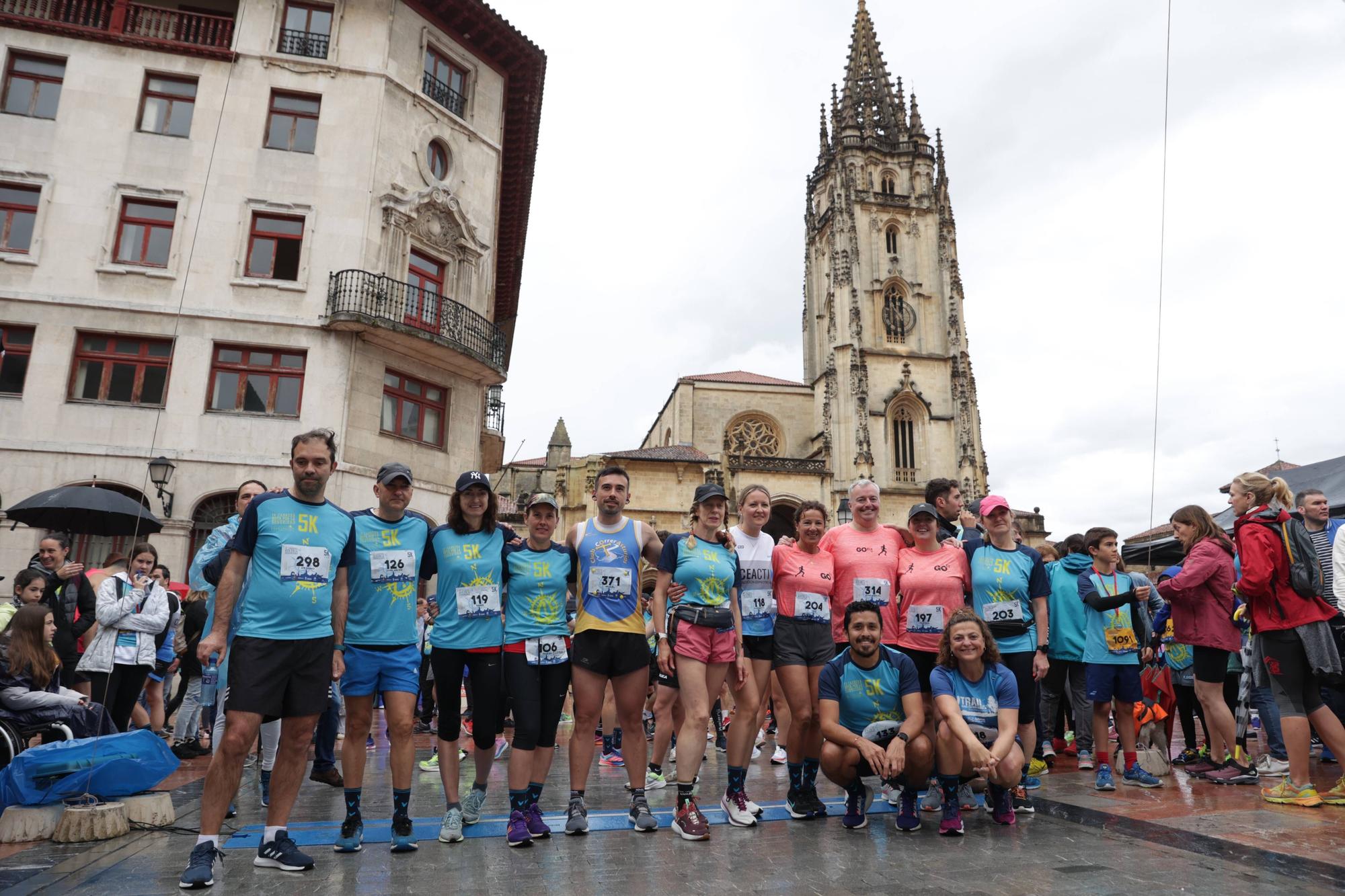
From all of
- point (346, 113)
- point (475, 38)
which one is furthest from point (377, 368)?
point (475, 38)

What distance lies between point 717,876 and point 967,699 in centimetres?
213

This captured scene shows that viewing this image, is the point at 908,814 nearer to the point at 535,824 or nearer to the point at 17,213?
the point at 535,824

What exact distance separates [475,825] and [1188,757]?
6.42 meters

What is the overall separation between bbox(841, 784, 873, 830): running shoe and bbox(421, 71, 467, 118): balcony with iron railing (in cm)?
1884

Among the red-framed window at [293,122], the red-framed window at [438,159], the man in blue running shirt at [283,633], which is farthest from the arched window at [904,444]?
the man in blue running shirt at [283,633]

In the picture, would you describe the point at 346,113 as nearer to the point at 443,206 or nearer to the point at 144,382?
the point at 443,206

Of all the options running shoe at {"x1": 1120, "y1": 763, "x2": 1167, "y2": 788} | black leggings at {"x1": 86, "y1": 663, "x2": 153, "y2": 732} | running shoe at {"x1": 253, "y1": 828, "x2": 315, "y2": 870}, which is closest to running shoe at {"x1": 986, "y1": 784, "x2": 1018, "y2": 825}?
running shoe at {"x1": 1120, "y1": 763, "x2": 1167, "y2": 788}

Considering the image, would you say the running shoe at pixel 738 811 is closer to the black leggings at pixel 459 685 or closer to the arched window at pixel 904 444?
the black leggings at pixel 459 685

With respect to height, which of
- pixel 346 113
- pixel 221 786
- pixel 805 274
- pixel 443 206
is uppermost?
pixel 805 274

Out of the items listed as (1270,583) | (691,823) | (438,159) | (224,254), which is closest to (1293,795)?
(1270,583)

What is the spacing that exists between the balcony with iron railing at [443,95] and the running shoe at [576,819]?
1840cm

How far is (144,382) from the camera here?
15.7 meters

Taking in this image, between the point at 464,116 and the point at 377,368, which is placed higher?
the point at 464,116

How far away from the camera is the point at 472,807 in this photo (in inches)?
195
